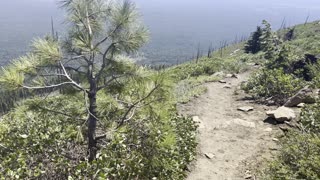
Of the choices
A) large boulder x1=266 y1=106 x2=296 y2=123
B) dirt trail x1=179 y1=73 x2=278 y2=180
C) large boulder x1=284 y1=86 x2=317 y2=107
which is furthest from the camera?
large boulder x1=284 y1=86 x2=317 y2=107

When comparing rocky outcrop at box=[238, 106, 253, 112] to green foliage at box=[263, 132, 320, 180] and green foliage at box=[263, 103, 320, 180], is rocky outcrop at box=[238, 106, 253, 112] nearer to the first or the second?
green foliage at box=[263, 103, 320, 180]

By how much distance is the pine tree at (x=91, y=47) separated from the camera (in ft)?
17.5

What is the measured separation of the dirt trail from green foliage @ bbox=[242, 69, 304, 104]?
0.88 metres

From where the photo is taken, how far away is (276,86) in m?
13.8

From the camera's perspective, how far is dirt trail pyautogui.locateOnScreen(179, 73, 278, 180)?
7992mm

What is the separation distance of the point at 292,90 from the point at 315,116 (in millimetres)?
4565

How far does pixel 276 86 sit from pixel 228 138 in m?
5.04

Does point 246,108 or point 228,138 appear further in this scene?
point 246,108

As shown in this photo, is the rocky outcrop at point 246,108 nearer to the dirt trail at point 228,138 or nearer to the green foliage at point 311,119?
the dirt trail at point 228,138

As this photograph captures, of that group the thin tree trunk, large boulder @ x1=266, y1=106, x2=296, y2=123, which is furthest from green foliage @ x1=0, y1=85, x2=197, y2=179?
large boulder @ x1=266, y1=106, x2=296, y2=123

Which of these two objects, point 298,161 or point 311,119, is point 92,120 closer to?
point 298,161

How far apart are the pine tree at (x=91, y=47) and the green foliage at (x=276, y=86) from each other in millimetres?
9235

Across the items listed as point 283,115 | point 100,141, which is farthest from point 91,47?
point 283,115

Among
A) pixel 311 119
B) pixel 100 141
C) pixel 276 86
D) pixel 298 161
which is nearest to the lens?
pixel 100 141
